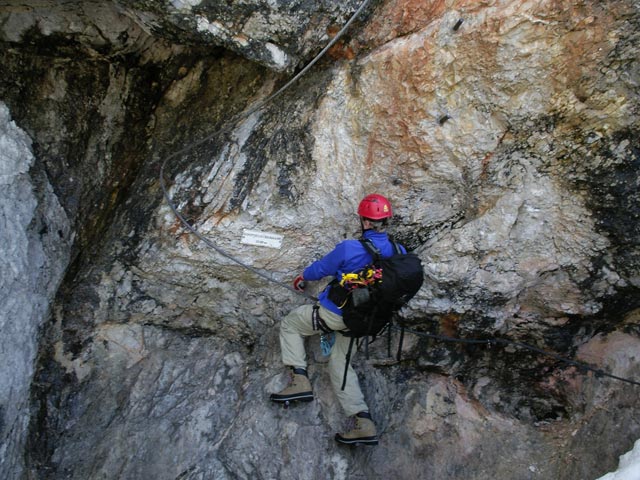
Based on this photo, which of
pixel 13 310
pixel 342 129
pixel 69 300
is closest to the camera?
pixel 13 310

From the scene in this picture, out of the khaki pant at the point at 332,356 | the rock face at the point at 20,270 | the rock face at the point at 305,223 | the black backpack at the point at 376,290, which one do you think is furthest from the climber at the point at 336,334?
the rock face at the point at 20,270

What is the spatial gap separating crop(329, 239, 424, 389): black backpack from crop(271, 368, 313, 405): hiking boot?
82 centimetres

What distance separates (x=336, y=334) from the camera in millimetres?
5375

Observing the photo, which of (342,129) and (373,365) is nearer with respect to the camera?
(342,129)

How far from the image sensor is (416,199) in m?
5.08

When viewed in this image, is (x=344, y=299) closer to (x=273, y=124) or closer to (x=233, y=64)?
(x=273, y=124)

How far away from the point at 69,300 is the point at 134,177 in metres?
1.49

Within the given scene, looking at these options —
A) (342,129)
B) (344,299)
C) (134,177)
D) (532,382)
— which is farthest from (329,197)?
(532,382)

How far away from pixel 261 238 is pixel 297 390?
1.68 metres

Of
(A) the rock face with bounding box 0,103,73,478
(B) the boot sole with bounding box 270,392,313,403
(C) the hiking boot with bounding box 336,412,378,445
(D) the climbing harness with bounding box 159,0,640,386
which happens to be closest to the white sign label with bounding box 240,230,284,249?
(D) the climbing harness with bounding box 159,0,640,386

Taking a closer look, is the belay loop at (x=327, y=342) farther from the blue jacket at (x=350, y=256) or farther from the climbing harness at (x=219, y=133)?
the blue jacket at (x=350, y=256)

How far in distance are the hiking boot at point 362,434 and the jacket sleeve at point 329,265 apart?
5.35 ft

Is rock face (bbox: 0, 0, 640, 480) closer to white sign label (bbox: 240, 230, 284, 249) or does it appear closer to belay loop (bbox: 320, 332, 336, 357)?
white sign label (bbox: 240, 230, 284, 249)

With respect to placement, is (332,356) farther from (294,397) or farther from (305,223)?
(305,223)
